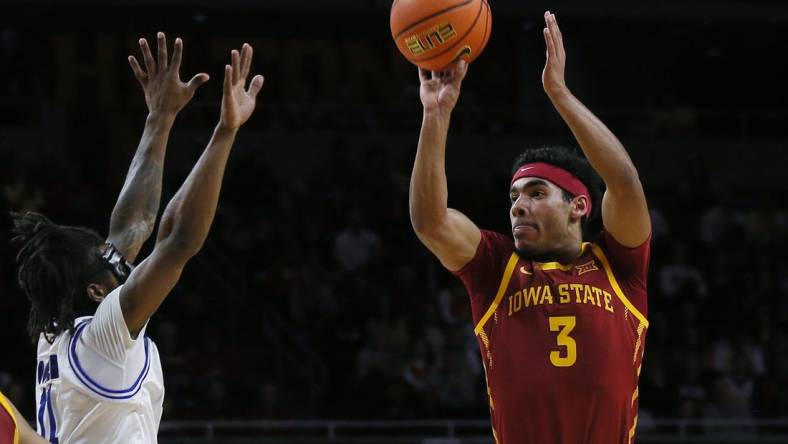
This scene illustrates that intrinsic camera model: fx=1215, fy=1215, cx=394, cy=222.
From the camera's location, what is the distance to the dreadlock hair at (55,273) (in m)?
4.12

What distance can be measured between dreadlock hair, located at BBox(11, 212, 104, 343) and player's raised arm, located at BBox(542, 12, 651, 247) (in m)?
1.78

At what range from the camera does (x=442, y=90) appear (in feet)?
14.7

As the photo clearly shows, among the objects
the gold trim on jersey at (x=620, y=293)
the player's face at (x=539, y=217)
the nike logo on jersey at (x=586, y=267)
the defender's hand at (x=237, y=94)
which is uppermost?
the defender's hand at (x=237, y=94)

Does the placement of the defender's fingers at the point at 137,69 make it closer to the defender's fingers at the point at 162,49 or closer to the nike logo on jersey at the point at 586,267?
the defender's fingers at the point at 162,49

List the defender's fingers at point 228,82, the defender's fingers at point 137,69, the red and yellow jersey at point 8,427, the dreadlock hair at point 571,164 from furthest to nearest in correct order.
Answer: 1. the dreadlock hair at point 571,164
2. the defender's fingers at point 137,69
3. the defender's fingers at point 228,82
4. the red and yellow jersey at point 8,427

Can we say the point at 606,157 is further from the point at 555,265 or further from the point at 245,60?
the point at 245,60

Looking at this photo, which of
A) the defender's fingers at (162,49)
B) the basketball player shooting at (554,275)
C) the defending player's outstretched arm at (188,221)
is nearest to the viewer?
the defending player's outstretched arm at (188,221)

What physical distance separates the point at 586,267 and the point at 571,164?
421 millimetres

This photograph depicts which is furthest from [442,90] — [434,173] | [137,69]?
[137,69]

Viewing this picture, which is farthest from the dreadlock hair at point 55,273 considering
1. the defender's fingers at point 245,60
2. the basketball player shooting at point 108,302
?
the defender's fingers at point 245,60

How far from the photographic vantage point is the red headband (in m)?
4.71

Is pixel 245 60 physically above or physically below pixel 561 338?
above

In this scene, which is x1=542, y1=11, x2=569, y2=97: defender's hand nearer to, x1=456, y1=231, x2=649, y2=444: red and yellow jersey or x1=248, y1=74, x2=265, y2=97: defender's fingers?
x1=456, y1=231, x2=649, y2=444: red and yellow jersey

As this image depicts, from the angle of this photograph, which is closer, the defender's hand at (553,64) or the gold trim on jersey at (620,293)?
the defender's hand at (553,64)
